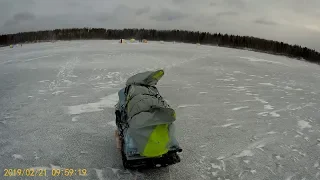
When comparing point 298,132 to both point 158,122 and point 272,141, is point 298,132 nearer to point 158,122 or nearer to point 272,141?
point 272,141

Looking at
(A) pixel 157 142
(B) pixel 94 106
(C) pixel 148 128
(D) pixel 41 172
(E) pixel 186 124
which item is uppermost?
(C) pixel 148 128

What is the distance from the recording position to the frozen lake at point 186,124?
23.5 ft

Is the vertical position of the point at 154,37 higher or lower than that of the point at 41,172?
higher

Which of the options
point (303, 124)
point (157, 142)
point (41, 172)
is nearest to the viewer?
point (157, 142)

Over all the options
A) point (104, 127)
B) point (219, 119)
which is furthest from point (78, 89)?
point (219, 119)

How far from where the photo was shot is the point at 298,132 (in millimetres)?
9633

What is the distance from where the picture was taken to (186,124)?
388 inches

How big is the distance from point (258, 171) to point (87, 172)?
4.21 meters

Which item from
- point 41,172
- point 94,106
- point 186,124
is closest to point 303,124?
point 186,124

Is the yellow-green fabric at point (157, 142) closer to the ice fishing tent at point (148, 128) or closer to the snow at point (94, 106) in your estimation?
the ice fishing tent at point (148, 128)

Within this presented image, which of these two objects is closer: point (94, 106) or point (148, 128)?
point (148, 128)

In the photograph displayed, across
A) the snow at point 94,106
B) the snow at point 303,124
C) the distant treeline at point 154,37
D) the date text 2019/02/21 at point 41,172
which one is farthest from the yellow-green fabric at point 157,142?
the distant treeline at point 154,37

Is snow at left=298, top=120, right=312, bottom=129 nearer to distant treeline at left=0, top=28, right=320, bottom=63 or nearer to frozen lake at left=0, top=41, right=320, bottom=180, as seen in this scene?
frozen lake at left=0, top=41, right=320, bottom=180

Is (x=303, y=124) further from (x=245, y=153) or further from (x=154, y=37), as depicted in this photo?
(x=154, y=37)
